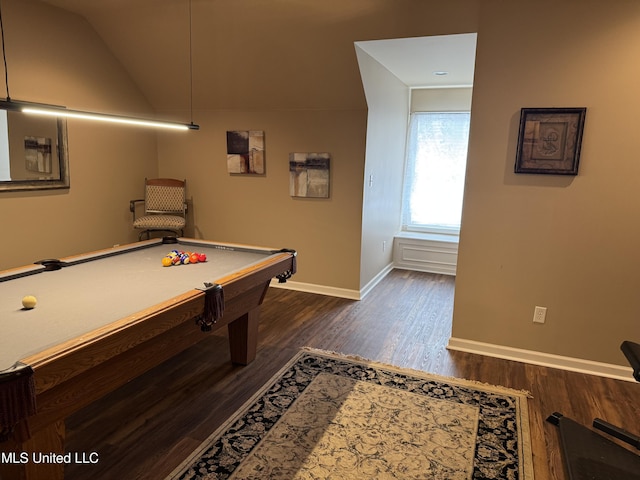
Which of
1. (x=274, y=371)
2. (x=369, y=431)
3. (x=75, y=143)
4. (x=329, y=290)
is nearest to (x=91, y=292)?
(x=274, y=371)

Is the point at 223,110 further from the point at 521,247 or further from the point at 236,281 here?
the point at 521,247

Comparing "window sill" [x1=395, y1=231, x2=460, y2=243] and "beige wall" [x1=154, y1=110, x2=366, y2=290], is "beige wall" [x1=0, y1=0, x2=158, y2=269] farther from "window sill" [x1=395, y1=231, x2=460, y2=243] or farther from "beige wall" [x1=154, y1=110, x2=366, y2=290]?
"window sill" [x1=395, y1=231, x2=460, y2=243]

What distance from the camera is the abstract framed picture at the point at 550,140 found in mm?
3031

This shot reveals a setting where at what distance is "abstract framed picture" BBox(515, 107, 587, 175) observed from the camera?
119 inches

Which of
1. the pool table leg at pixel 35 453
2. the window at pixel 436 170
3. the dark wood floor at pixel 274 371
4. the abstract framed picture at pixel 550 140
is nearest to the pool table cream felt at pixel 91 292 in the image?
the pool table leg at pixel 35 453

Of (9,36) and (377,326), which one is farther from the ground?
(9,36)

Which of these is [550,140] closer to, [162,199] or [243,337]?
[243,337]

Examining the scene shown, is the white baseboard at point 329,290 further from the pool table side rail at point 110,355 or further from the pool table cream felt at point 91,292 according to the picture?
the pool table side rail at point 110,355

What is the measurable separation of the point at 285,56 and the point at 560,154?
257 cm

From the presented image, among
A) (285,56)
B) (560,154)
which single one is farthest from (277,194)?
(560,154)

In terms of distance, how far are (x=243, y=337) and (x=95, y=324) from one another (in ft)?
4.47

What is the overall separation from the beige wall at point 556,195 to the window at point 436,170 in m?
2.70

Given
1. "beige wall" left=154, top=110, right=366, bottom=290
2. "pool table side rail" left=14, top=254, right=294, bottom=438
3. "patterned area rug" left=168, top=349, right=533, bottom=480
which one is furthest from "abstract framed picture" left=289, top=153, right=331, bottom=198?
"pool table side rail" left=14, top=254, right=294, bottom=438

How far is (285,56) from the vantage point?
413 cm
